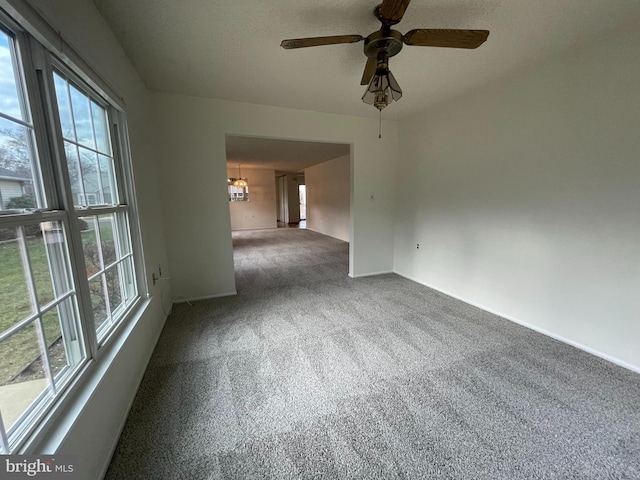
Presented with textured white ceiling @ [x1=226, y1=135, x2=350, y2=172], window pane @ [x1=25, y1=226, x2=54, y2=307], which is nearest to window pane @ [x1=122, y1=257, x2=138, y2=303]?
window pane @ [x1=25, y1=226, x2=54, y2=307]

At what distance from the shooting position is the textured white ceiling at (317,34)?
160 cm

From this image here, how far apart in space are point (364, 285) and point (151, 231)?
8.97 feet

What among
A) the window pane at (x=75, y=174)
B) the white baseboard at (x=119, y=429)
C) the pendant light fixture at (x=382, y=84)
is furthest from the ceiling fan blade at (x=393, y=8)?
the white baseboard at (x=119, y=429)

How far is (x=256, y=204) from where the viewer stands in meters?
9.96

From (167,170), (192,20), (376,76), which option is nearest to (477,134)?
(376,76)

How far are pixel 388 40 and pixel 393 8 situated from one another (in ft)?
1.06

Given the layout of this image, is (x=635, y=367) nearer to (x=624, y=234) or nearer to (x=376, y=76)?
(x=624, y=234)

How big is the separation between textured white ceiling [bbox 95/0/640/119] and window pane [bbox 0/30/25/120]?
898mm

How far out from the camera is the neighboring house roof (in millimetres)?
868

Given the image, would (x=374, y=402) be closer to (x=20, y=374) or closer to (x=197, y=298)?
(x=20, y=374)

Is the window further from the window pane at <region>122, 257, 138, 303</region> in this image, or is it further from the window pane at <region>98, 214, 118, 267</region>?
the window pane at <region>122, 257, 138, 303</region>

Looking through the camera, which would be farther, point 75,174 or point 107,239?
point 107,239

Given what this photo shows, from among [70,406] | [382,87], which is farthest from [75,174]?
[382,87]

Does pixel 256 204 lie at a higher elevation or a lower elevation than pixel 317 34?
lower
